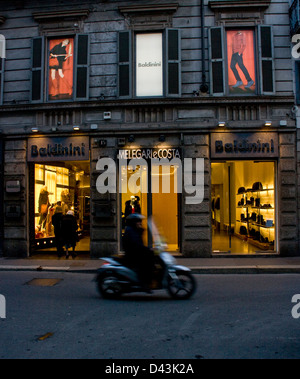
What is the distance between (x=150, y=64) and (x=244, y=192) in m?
5.93

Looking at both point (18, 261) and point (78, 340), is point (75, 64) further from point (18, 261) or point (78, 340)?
point (78, 340)

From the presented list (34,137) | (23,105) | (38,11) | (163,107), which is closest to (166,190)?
(163,107)

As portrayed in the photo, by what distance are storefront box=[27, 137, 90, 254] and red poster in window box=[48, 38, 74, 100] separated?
1.80 m

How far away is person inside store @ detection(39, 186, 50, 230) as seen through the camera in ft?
42.9

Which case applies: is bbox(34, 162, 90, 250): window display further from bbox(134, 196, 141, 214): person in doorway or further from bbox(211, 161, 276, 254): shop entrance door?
bbox(211, 161, 276, 254): shop entrance door

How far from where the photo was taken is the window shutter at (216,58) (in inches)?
457

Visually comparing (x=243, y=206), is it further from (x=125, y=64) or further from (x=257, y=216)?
(x=125, y=64)

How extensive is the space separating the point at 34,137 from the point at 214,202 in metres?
7.00

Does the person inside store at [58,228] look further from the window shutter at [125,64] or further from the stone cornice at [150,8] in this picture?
the stone cornice at [150,8]

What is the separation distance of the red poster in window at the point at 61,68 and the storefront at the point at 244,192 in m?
5.74

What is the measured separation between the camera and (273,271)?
934 cm

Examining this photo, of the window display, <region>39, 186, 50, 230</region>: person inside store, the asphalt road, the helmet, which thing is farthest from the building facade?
the helmet

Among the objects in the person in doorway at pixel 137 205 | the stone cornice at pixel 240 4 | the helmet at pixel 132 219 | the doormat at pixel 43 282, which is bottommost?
the doormat at pixel 43 282

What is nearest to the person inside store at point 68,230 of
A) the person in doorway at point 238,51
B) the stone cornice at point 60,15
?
the stone cornice at point 60,15
